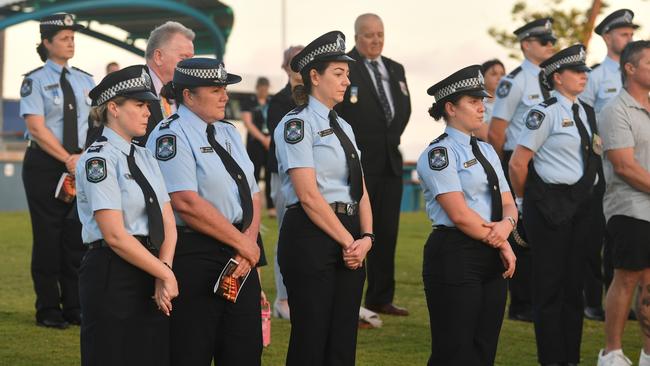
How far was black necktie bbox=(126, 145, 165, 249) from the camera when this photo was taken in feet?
16.3

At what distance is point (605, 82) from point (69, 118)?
424 centimetres

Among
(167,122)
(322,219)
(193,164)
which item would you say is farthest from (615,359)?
(167,122)

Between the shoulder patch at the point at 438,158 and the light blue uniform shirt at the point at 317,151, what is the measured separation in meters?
0.43

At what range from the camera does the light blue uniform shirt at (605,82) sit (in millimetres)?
9477

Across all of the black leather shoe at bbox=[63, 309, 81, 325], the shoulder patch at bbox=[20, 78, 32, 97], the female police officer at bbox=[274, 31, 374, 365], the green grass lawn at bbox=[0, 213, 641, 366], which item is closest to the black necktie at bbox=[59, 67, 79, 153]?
the shoulder patch at bbox=[20, 78, 32, 97]

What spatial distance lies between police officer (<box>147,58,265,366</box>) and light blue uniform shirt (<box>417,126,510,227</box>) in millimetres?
1008

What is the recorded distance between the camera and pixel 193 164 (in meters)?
5.36

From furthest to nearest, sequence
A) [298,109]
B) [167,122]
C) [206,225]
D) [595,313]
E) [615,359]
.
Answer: [595,313], [615,359], [298,109], [167,122], [206,225]

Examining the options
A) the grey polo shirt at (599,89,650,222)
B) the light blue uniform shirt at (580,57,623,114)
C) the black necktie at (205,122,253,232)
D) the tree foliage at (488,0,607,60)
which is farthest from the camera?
the tree foliage at (488,0,607,60)

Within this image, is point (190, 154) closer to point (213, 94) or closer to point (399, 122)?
point (213, 94)

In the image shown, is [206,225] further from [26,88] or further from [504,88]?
[504,88]

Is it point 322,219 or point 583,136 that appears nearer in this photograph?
point 322,219

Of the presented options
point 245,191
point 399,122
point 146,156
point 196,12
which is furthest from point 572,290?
point 196,12

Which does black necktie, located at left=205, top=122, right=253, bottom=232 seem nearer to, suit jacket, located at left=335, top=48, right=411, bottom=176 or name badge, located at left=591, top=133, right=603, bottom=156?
name badge, located at left=591, top=133, right=603, bottom=156
